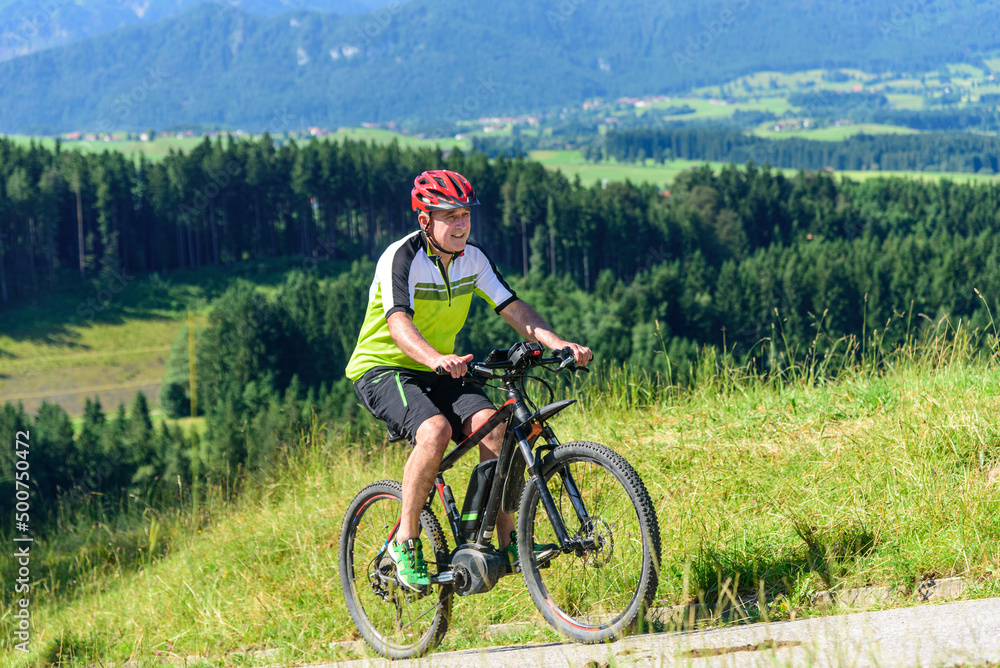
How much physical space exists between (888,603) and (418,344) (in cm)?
281

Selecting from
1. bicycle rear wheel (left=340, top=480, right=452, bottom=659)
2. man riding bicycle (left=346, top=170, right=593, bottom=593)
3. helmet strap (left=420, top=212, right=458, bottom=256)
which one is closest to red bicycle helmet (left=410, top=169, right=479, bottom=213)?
man riding bicycle (left=346, top=170, right=593, bottom=593)

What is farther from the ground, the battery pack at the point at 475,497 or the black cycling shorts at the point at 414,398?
the black cycling shorts at the point at 414,398

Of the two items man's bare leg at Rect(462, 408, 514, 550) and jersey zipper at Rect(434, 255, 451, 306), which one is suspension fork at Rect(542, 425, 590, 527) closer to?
man's bare leg at Rect(462, 408, 514, 550)

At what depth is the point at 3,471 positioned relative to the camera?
180ft

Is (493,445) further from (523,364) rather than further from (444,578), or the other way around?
(444,578)

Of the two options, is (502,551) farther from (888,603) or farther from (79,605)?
(79,605)

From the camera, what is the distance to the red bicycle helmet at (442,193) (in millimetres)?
4672

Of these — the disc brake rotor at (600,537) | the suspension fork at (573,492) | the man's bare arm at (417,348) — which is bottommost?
the disc brake rotor at (600,537)

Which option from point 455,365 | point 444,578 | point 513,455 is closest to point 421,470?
point 513,455

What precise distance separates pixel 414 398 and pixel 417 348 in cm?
41

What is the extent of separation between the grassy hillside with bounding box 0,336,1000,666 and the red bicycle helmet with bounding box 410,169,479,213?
223 centimetres

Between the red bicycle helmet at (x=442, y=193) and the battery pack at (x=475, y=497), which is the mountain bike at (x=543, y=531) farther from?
the red bicycle helmet at (x=442, y=193)

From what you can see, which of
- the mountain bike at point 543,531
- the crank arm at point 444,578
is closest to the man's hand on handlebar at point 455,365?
the mountain bike at point 543,531

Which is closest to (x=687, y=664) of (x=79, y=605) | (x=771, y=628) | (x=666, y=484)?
(x=771, y=628)
